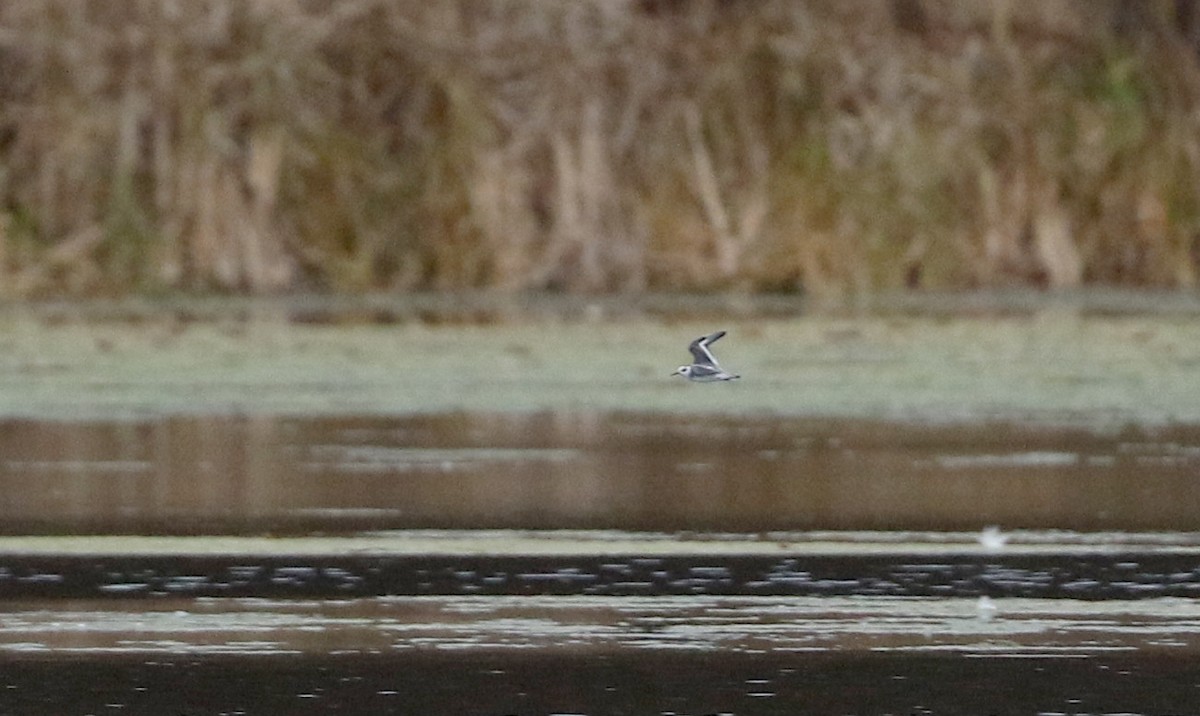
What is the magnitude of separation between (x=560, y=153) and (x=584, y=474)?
11.4 meters

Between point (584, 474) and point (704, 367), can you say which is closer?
point (704, 367)

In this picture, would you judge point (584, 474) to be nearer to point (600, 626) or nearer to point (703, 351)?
point (703, 351)

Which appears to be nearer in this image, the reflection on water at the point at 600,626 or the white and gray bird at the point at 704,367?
the reflection on water at the point at 600,626

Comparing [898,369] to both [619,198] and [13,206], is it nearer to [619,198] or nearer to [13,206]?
[619,198]

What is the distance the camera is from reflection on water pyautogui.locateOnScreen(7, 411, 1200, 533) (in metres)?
10.8

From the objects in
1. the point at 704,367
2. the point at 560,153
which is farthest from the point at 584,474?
the point at 560,153

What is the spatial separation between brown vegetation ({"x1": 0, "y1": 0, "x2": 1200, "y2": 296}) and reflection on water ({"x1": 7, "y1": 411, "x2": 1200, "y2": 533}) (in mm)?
8357

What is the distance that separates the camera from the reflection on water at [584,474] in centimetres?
1082

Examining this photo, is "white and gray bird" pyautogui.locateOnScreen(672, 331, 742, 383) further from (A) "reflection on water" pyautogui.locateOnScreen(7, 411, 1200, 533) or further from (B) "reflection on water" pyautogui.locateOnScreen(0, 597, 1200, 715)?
(B) "reflection on water" pyautogui.locateOnScreen(0, 597, 1200, 715)

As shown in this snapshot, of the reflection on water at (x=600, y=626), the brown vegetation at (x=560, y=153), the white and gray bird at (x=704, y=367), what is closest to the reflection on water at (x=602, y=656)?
the reflection on water at (x=600, y=626)

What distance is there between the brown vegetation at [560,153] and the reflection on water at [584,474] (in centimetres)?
836

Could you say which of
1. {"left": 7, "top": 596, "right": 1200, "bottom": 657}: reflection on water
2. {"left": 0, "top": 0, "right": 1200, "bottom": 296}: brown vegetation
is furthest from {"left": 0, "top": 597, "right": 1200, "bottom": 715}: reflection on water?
{"left": 0, "top": 0, "right": 1200, "bottom": 296}: brown vegetation

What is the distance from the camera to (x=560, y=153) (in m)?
23.5

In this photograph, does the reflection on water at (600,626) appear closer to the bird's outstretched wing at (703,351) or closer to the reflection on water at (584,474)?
the reflection on water at (584,474)
